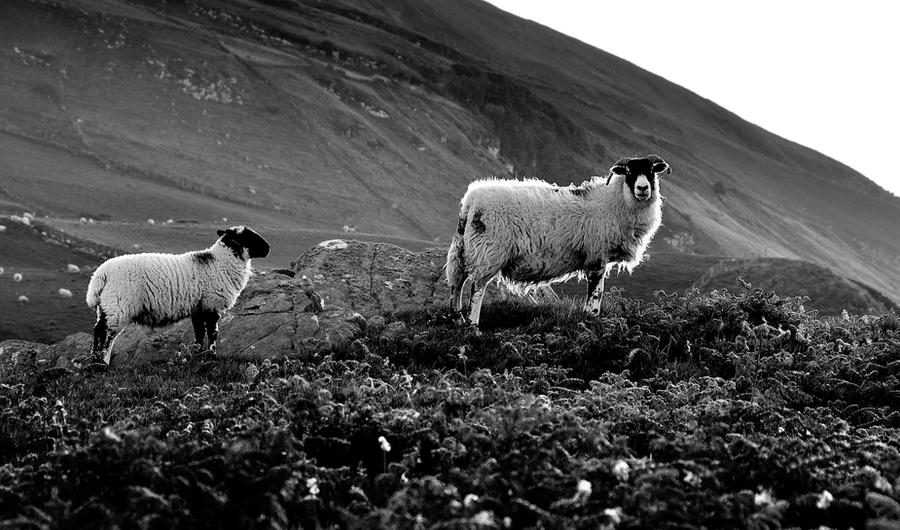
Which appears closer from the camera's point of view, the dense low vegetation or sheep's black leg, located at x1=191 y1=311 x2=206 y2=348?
the dense low vegetation

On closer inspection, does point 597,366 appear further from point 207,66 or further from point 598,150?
point 598,150

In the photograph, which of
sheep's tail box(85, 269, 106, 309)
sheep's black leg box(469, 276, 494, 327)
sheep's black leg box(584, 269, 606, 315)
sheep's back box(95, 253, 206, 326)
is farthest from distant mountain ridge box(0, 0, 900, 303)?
sheep's tail box(85, 269, 106, 309)

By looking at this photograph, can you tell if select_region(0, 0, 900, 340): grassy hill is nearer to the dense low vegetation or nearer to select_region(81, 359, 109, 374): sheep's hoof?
the dense low vegetation

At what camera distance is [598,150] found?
163375 millimetres

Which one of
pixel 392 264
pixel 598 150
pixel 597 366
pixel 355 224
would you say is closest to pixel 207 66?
pixel 355 224

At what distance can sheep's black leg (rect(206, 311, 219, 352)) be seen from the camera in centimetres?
1672

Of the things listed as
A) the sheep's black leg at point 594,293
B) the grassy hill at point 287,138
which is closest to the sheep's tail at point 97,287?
the sheep's black leg at point 594,293

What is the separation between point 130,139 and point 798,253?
372 feet

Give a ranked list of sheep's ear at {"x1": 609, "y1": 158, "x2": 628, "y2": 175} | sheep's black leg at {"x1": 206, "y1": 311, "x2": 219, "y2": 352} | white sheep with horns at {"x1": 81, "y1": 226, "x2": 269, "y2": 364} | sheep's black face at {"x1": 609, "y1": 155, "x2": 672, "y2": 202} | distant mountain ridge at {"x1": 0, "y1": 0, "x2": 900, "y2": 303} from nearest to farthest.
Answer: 1. sheep's black face at {"x1": 609, "y1": 155, "x2": 672, "y2": 202}
2. sheep's black leg at {"x1": 206, "y1": 311, "x2": 219, "y2": 352}
3. white sheep with horns at {"x1": 81, "y1": 226, "x2": 269, "y2": 364}
4. sheep's ear at {"x1": 609, "y1": 158, "x2": 628, "y2": 175}
5. distant mountain ridge at {"x1": 0, "y1": 0, "x2": 900, "y2": 303}

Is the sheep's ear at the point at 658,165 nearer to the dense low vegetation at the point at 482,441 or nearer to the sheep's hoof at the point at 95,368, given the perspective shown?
the dense low vegetation at the point at 482,441

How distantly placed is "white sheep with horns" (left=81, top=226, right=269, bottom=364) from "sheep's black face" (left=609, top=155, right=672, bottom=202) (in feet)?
27.1

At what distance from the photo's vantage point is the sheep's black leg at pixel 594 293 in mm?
15758

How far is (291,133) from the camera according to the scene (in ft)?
392

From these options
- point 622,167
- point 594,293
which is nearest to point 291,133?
point 622,167
